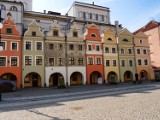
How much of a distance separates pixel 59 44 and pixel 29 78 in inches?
346

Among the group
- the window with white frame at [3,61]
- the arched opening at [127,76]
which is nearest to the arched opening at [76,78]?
the arched opening at [127,76]

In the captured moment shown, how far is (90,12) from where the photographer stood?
170 ft

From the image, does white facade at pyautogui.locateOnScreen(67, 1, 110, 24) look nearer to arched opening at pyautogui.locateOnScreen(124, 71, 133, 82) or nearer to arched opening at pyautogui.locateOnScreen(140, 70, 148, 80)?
arched opening at pyautogui.locateOnScreen(124, 71, 133, 82)

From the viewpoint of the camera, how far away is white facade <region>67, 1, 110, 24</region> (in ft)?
164

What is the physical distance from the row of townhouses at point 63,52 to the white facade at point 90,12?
4.07m

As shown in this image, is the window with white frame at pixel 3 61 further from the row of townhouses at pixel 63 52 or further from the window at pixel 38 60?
the window at pixel 38 60

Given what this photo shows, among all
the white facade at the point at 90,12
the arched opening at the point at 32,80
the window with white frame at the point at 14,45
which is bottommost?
the arched opening at the point at 32,80

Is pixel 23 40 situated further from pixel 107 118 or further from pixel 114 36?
pixel 107 118

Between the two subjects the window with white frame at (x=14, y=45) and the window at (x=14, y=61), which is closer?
the window at (x=14, y=61)

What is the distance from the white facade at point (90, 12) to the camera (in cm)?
4984

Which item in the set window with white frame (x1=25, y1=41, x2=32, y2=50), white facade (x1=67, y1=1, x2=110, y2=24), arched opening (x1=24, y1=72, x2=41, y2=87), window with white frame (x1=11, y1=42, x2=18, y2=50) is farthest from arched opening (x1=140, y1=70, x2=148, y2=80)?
window with white frame (x1=11, y1=42, x2=18, y2=50)

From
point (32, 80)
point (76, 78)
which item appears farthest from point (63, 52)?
point (32, 80)

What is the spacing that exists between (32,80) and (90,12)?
28.4 meters

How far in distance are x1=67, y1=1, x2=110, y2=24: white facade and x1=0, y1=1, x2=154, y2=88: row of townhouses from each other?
13.4 feet
